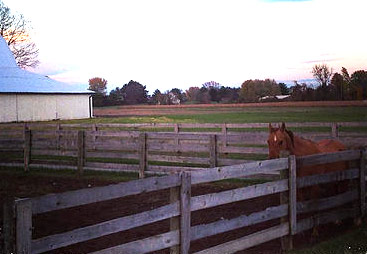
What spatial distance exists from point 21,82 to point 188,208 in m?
46.6

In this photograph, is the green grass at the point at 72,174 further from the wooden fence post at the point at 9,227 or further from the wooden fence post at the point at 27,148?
the wooden fence post at the point at 9,227

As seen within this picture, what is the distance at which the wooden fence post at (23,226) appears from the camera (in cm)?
390

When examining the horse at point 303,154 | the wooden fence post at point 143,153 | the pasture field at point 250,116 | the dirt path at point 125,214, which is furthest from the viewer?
the pasture field at point 250,116

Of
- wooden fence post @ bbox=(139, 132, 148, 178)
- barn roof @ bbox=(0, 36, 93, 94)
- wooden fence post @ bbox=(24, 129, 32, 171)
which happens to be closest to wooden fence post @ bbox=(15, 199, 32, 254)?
wooden fence post @ bbox=(139, 132, 148, 178)

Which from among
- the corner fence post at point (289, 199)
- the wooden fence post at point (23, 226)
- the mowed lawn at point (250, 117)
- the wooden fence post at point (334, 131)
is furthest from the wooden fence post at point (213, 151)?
the mowed lawn at point (250, 117)

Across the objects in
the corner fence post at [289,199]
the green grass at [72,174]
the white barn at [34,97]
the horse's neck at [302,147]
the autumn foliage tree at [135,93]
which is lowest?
the green grass at [72,174]

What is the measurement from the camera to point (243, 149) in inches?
520

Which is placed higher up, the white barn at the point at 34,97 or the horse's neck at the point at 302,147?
the white barn at the point at 34,97

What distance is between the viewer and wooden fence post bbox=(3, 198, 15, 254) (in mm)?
3895

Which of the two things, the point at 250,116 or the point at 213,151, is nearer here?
the point at 213,151

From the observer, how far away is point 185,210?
17.8ft

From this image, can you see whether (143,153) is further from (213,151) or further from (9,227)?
(9,227)

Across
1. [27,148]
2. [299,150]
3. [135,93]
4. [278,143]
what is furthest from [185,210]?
[135,93]

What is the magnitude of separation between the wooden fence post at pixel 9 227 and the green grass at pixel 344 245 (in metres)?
4.14
